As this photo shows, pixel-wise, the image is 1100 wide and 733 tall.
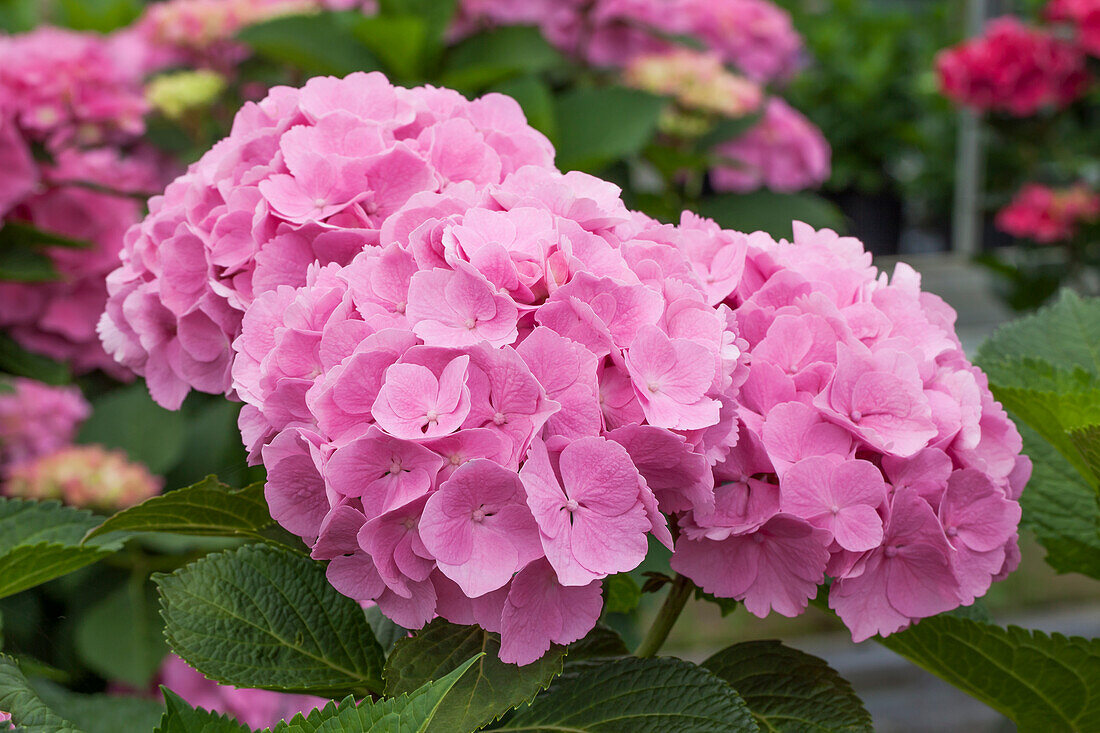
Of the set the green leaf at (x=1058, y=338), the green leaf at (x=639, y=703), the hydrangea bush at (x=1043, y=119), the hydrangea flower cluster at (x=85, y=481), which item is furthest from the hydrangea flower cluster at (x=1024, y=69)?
the green leaf at (x=639, y=703)

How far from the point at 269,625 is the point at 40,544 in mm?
125

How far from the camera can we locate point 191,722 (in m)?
0.46

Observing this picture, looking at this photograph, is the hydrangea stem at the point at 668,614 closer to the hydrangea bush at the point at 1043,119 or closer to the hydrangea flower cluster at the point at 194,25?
the hydrangea flower cluster at the point at 194,25

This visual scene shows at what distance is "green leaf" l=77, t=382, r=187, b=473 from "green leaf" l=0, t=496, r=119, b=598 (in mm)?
721

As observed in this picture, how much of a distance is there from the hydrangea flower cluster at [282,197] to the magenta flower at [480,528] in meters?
0.15

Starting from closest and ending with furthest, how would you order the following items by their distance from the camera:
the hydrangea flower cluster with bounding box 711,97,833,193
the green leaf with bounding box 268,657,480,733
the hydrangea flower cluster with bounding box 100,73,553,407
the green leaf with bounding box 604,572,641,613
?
1. the green leaf with bounding box 268,657,480,733
2. the hydrangea flower cluster with bounding box 100,73,553,407
3. the green leaf with bounding box 604,572,641,613
4. the hydrangea flower cluster with bounding box 711,97,833,193

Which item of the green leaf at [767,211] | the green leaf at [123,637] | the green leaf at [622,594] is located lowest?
the green leaf at [123,637]

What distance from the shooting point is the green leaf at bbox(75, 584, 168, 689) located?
3.93 feet

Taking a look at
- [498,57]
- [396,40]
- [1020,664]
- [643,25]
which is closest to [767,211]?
[643,25]

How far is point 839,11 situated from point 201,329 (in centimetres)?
465

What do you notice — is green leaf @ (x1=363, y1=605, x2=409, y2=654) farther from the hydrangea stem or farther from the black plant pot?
the black plant pot

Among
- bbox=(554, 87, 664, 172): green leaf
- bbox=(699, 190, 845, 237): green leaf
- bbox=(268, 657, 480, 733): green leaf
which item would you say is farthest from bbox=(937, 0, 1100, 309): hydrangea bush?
bbox=(268, 657, 480, 733): green leaf

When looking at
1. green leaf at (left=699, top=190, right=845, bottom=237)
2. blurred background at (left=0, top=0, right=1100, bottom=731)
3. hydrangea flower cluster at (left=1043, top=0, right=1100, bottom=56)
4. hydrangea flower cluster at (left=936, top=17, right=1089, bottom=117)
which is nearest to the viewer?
blurred background at (left=0, top=0, right=1100, bottom=731)

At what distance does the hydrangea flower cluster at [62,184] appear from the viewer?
1104 millimetres
